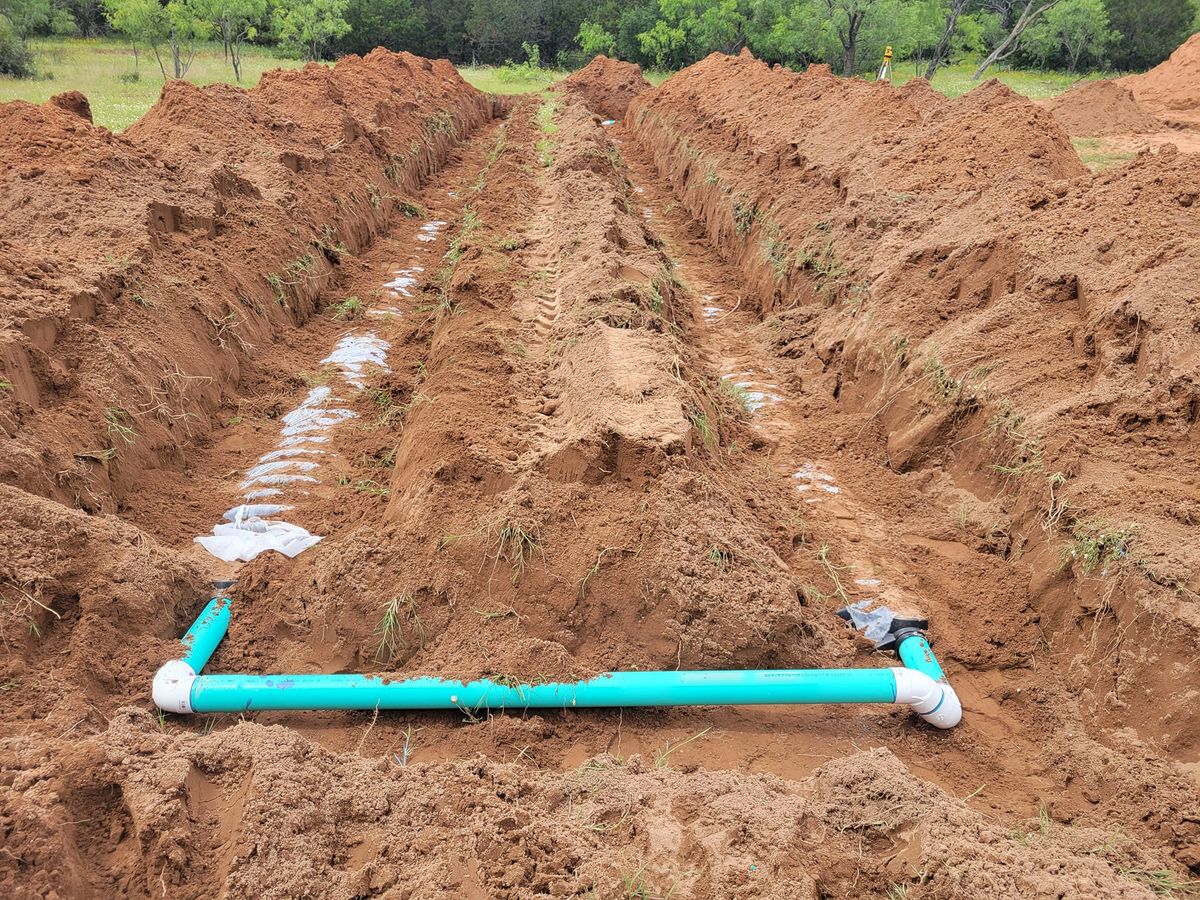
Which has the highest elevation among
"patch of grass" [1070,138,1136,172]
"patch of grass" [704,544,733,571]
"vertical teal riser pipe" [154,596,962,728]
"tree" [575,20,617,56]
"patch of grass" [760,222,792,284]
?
"tree" [575,20,617,56]

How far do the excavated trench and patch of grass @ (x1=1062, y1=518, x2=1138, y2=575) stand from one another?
4.0 inches

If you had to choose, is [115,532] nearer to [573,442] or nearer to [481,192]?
[573,442]

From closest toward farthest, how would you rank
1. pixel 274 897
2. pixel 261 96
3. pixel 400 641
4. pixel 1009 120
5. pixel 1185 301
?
pixel 274 897 → pixel 400 641 → pixel 1185 301 → pixel 1009 120 → pixel 261 96

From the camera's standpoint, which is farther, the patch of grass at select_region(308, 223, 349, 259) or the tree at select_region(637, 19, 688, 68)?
the tree at select_region(637, 19, 688, 68)

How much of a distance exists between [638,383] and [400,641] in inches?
95.2

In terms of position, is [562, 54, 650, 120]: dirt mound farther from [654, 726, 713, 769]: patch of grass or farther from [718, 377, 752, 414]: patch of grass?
[654, 726, 713, 769]: patch of grass

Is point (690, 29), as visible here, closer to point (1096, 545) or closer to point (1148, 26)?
point (1148, 26)

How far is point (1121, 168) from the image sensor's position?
21.3ft

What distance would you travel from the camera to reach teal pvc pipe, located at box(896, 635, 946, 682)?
12.9ft

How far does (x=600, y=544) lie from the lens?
4.09 metres

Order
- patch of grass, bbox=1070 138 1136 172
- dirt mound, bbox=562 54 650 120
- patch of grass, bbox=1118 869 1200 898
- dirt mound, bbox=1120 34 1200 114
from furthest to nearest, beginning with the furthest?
dirt mound, bbox=562 54 650 120, dirt mound, bbox=1120 34 1200 114, patch of grass, bbox=1070 138 1136 172, patch of grass, bbox=1118 869 1200 898

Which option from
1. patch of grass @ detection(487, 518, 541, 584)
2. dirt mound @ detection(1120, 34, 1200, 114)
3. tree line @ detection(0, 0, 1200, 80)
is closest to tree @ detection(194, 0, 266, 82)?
tree line @ detection(0, 0, 1200, 80)

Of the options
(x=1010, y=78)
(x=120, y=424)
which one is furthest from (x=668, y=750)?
(x=1010, y=78)

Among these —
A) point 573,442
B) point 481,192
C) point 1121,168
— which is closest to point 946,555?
point 573,442
